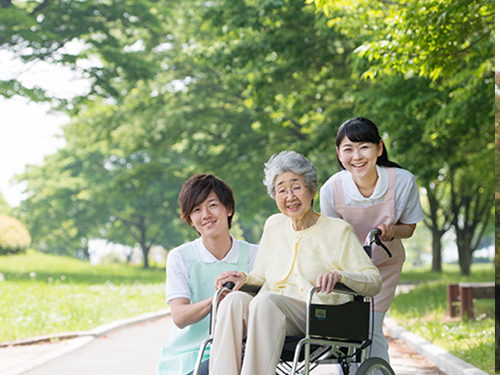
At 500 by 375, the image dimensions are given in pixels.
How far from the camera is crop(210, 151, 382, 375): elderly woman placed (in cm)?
291

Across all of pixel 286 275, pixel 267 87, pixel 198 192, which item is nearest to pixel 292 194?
pixel 286 275

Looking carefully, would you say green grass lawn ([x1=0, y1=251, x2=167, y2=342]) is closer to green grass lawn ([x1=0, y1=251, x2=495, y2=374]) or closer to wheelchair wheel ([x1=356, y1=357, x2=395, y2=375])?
green grass lawn ([x1=0, y1=251, x2=495, y2=374])

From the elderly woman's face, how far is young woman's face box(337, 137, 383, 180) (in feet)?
1.78

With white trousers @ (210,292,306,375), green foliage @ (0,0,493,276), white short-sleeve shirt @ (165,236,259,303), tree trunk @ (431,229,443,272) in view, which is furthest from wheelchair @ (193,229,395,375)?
tree trunk @ (431,229,443,272)

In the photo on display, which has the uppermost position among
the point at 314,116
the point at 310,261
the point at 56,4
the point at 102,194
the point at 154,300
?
the point at 56,4

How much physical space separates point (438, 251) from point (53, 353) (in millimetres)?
24763

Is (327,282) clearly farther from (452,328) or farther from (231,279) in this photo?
(452,328)

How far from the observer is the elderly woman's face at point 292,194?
11.0 feet

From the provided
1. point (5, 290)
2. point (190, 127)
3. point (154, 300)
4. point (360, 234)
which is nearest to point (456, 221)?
point (190, 127)

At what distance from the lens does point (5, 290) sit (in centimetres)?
1289

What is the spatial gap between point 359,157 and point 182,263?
1.20 metres

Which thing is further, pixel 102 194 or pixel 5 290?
pixel 102 194

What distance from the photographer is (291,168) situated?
3354 millimetres

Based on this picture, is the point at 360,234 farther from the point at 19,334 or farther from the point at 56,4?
the point at 56,4
